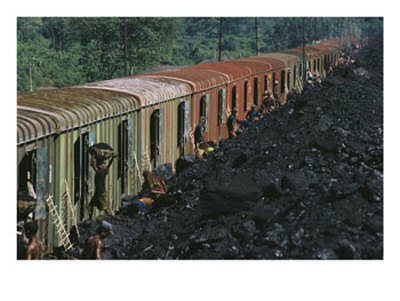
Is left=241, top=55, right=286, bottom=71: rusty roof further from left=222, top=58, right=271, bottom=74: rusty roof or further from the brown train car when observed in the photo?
the brown train car

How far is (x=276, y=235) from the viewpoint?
9125 mm

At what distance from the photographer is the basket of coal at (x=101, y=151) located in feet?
36.1

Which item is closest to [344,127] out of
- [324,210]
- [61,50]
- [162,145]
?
[162,145]

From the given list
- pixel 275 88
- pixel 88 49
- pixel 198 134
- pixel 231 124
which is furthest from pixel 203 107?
pixel 88 49

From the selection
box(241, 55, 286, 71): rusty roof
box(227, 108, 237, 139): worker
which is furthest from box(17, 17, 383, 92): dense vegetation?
box(227, 108, 237, 139): worker

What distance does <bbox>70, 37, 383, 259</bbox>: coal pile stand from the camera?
29.3 ft

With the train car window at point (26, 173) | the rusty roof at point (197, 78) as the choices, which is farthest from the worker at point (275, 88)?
the train car window at point (26, 173)

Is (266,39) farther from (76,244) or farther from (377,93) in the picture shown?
(76,244)

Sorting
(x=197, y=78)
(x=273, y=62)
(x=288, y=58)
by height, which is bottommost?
(x=197, y=78)

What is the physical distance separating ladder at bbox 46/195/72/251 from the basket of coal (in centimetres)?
126

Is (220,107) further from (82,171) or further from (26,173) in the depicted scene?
(26,173)

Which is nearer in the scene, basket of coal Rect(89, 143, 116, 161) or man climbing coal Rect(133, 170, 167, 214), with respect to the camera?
basket of coal Rect(89, 143, 116, 161)

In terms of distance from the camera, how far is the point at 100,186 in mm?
11500

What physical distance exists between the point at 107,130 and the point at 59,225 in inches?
95.6
